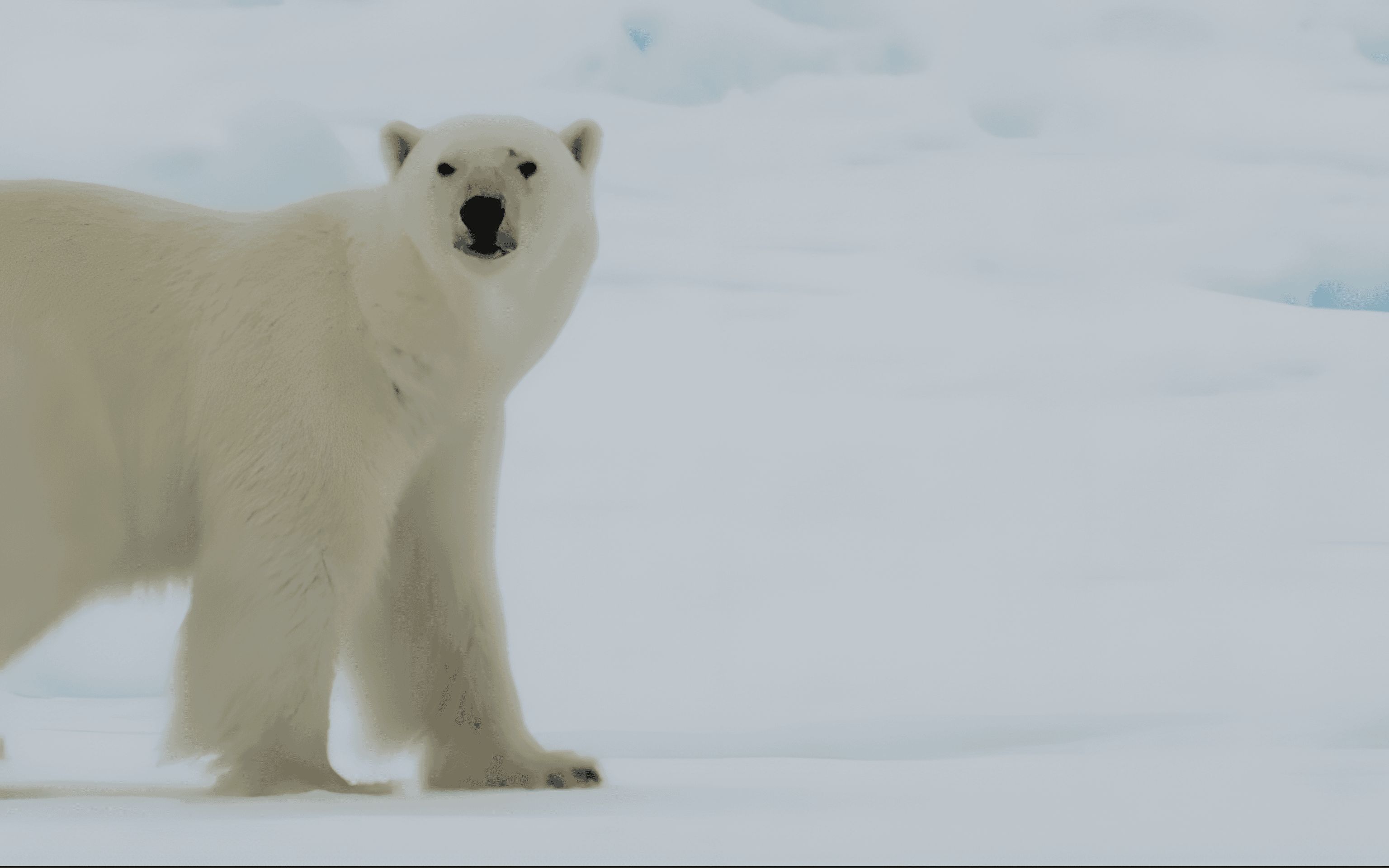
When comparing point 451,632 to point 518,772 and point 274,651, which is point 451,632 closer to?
point 518,772

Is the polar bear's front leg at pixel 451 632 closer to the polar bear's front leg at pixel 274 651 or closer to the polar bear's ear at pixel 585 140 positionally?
the polar bear's front leg at pixel 274 651

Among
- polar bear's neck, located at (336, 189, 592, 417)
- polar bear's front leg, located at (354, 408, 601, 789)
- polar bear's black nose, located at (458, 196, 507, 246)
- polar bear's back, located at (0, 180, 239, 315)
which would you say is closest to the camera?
polar bear's black nose, located at (458, 196, 507, 246)

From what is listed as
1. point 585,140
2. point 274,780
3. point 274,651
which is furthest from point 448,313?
point 274,780

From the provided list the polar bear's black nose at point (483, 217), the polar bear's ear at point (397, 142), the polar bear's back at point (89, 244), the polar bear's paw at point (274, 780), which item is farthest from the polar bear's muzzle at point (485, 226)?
the polar bear's paw at point (274, 780)

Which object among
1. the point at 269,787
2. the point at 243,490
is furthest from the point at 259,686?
the point at 243,490

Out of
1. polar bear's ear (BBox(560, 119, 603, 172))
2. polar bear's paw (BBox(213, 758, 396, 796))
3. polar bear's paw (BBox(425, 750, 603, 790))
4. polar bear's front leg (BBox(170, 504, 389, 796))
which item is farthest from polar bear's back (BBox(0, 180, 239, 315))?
polar bear's paw (BBox(425, 750, 603, 790))

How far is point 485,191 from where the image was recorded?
2850 millimetres

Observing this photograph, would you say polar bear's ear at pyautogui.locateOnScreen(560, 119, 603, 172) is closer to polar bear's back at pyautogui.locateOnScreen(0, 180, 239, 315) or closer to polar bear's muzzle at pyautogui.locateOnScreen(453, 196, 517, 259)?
polar bear's muzzle at pyautogui.locateOnScreen(453, 196, 517, 259)

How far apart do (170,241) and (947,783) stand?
6.17 ft

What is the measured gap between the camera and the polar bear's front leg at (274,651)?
288cm

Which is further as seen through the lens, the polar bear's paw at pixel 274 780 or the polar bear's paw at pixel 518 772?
the polar bear's paw at pixel 518 772

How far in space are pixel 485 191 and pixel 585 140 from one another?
389mm

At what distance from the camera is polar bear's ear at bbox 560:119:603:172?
316 centimetres

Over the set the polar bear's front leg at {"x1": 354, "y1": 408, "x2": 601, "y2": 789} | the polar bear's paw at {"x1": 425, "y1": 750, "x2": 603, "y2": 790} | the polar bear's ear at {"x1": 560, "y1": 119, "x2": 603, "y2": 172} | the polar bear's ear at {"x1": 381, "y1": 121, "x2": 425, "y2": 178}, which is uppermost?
the polar bear's ear at {"x1": 560, "y1": 119, "x2": 603, "y2": 172}
